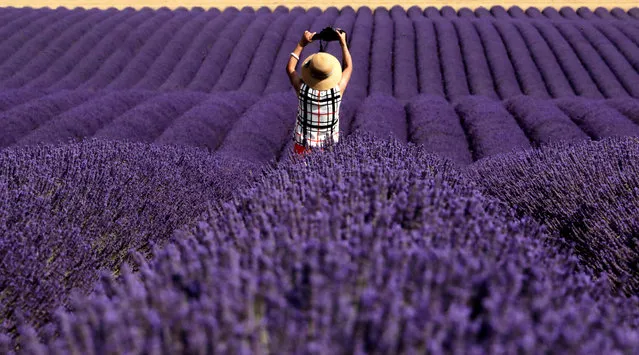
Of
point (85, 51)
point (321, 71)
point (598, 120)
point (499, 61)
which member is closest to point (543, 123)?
point (598, 120)

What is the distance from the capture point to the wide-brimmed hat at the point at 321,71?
453 cm

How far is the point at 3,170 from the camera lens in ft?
11.9

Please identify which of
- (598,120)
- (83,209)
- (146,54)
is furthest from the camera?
(146,54)

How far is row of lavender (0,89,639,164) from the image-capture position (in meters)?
7.16

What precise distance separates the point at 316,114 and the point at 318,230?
118 inches

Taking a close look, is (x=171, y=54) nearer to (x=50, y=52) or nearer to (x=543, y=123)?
(x=50, y=52)

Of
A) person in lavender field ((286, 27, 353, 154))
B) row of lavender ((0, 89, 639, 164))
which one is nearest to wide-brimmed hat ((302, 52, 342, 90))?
person in lavender field ((286, 27, 353, 154))

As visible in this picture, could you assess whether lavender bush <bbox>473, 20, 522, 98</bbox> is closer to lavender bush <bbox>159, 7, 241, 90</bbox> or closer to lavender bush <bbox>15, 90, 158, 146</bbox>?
lavender bush <bbox>159, 7, 241, 90</bbox>

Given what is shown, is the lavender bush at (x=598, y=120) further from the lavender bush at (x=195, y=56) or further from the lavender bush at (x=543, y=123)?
the lavender bush at (x=195, y=56)

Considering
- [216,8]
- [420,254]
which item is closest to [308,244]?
[420,254]

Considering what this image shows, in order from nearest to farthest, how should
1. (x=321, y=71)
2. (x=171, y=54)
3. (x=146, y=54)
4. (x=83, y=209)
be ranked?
1. (x=83, y=209)
2. (x=321, y=71)
3. (x=146, y=54)
4. (x=171, y=54)

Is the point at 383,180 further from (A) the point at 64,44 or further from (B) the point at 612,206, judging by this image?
(A) the point at 64,44

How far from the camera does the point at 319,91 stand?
15.5 ft

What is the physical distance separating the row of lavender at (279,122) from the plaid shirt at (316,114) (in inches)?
59.5
